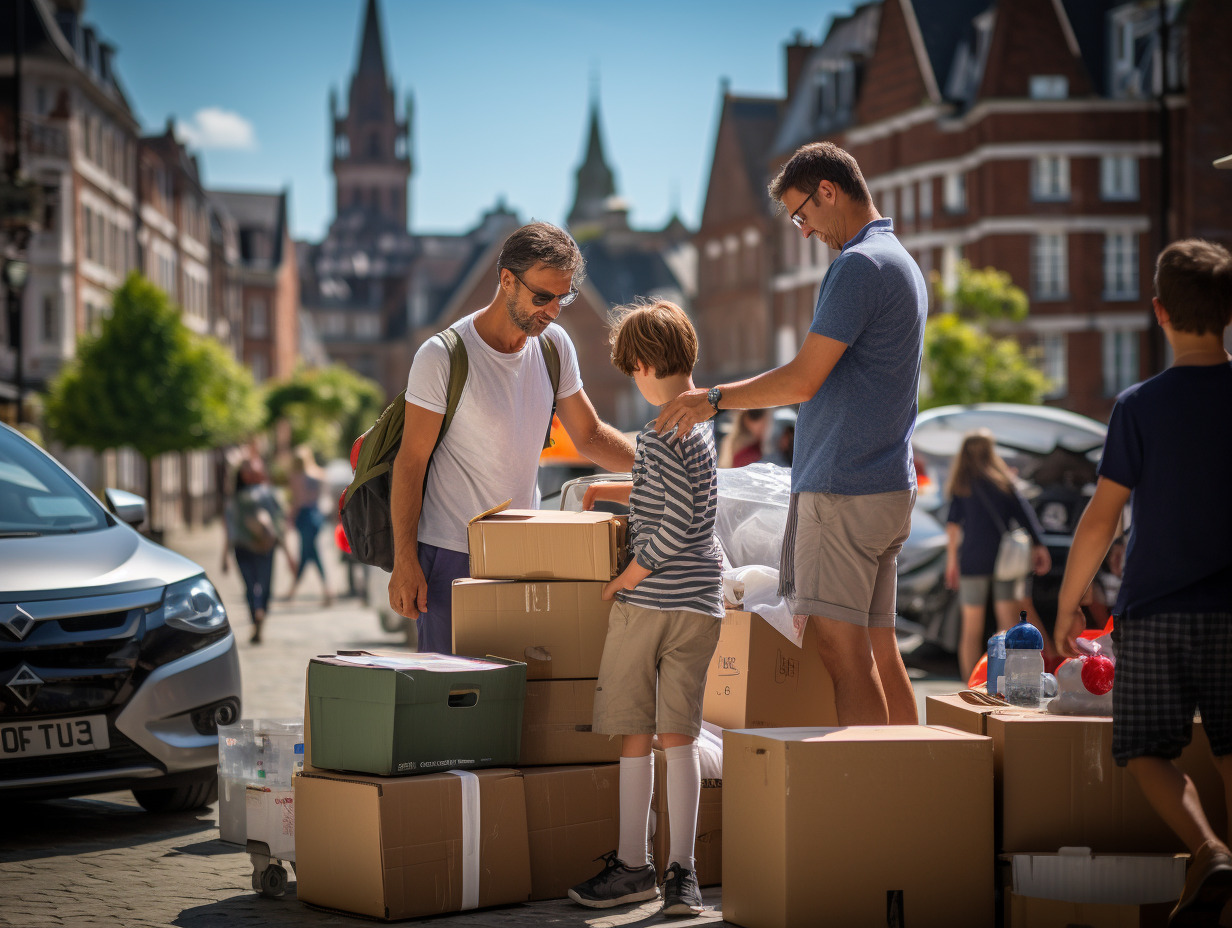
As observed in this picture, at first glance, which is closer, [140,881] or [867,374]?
[867,374]

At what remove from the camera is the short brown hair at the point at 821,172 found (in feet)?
15.8

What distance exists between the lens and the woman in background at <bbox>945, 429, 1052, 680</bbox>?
10.7 m

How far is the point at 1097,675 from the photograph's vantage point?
4793mm

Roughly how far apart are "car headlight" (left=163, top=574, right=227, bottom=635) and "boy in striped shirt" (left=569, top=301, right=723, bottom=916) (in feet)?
7.35

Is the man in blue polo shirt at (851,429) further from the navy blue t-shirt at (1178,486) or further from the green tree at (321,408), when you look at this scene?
the green tree at (321,408)

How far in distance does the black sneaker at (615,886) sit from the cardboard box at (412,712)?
0.45m

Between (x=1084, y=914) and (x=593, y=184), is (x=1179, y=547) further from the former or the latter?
(x=593, y=184)

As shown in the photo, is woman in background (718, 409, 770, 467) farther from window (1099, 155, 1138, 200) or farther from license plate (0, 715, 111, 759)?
window (1099, 155, 1138, 200)

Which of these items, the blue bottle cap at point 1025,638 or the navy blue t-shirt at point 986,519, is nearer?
the blue bottle cap at point 1025,638

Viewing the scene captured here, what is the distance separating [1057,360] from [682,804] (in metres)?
43.9

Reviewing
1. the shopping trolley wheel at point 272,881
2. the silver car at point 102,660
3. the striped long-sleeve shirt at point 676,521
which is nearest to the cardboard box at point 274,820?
the shopping trolley wheel at point 272,881

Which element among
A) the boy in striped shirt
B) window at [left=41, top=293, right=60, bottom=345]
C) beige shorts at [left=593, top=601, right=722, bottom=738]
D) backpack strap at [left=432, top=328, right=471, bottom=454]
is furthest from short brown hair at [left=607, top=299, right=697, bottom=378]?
window at [left=41, top=293, right=60, bottom=345]

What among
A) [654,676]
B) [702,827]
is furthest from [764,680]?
[654,676]

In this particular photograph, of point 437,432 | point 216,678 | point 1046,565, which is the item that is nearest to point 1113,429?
point 437,432
